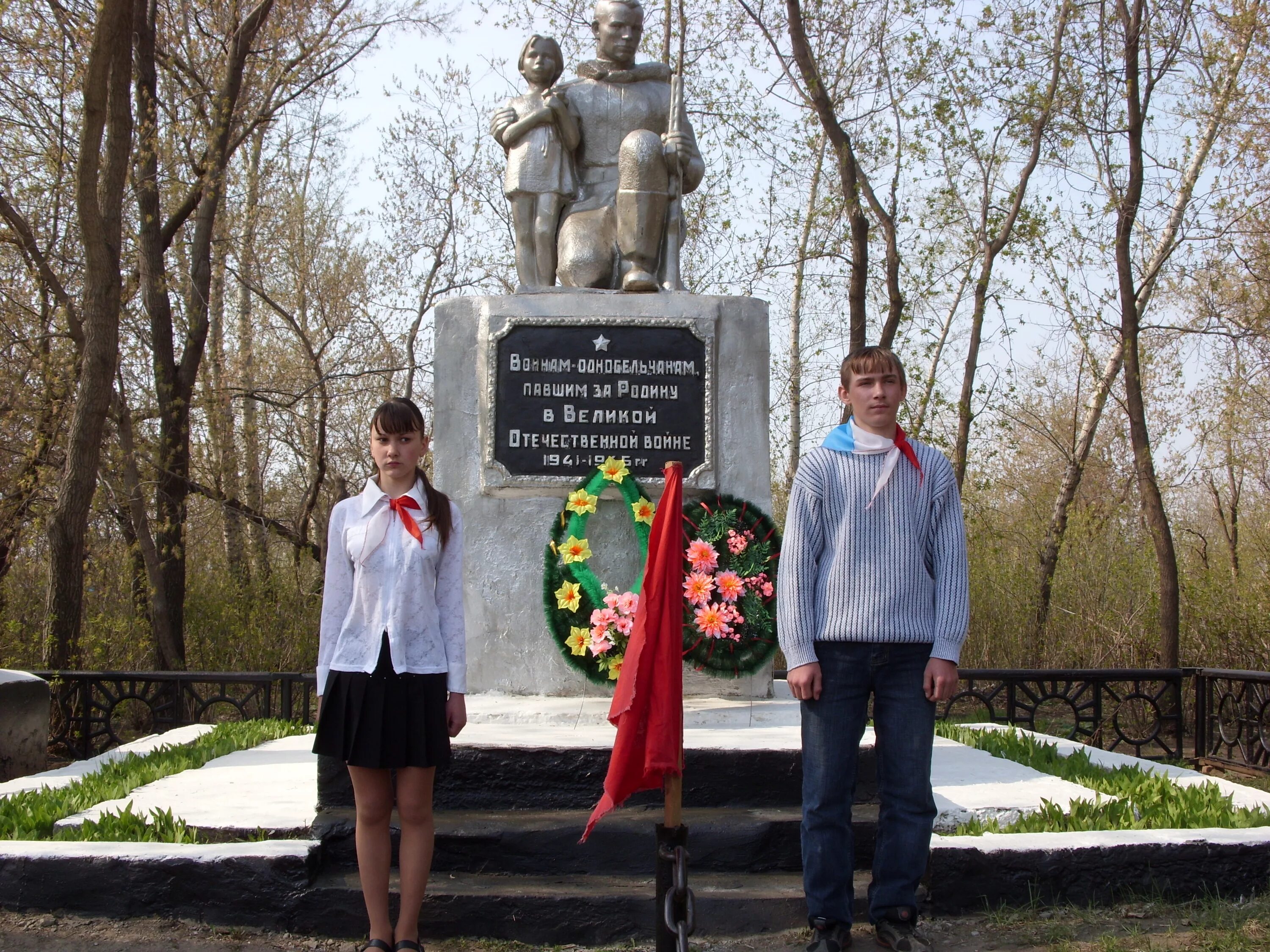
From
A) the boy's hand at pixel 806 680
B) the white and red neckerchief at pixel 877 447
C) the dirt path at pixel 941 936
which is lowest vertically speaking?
the dirt path at pixel 941 936

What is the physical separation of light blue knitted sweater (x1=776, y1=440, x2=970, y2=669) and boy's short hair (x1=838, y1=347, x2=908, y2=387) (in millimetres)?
243

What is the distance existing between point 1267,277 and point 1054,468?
9440mm

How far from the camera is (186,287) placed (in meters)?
13.5

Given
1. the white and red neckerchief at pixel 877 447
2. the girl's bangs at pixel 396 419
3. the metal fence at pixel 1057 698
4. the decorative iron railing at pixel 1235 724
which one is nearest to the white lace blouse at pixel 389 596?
the girl's bangs at pixel 396 419

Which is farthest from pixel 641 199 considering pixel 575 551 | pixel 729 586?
pixel 729 586

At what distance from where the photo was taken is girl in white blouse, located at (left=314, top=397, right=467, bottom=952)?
10.3 feet

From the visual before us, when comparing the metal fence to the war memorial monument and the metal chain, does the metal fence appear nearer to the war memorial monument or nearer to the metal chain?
the war memorial monument

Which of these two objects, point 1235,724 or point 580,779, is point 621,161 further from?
point 1235,724

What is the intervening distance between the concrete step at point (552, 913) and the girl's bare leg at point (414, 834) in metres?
0.34

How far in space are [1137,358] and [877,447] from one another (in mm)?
8927

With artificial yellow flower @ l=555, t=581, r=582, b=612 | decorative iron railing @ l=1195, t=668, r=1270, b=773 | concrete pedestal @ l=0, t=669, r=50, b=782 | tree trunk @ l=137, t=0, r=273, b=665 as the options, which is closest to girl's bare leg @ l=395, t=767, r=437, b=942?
artificial yellow flower @ l=555, t=581, r=582, b=612

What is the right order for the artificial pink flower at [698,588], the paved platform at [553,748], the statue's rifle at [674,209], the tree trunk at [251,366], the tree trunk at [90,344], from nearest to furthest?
the paved platform at [553,748] → the artificial pink flower at [698,588] → the statue's rifle at [674,209] → the tree trunk at [90,344] → the tree trunk at [251,366]

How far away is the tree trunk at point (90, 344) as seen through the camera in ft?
27.8

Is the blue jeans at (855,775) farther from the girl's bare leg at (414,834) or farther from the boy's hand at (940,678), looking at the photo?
the girl's bare leg at (414,834)
